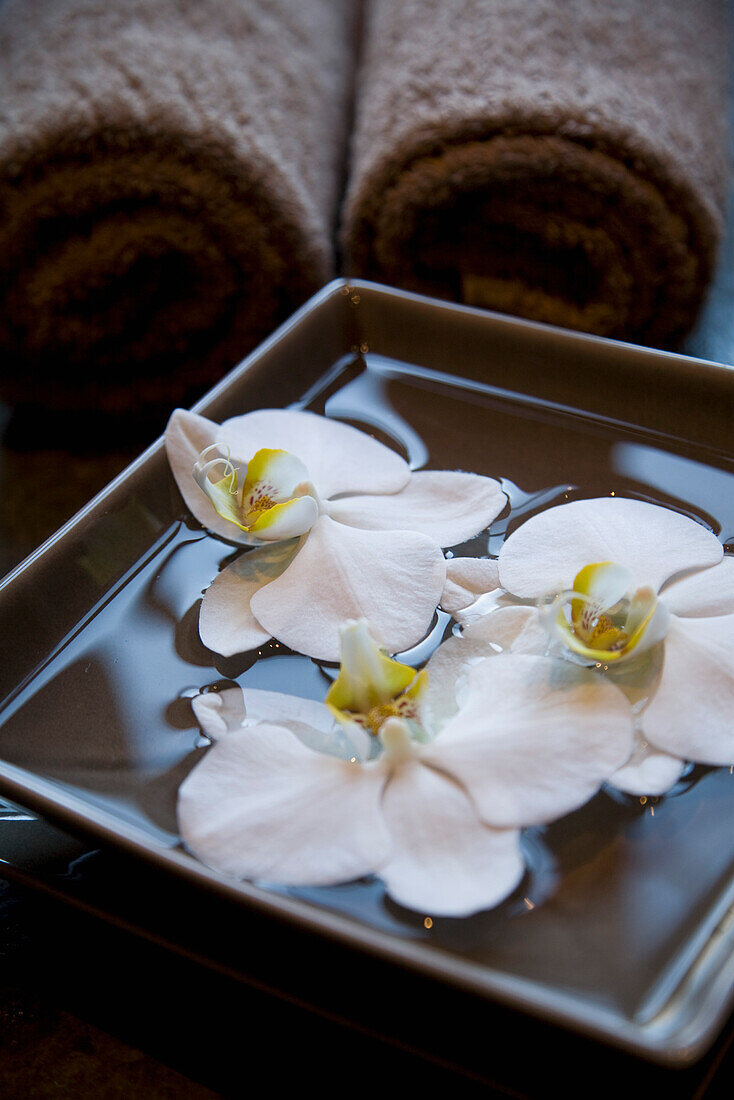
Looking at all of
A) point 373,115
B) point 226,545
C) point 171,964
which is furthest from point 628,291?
point 171,964

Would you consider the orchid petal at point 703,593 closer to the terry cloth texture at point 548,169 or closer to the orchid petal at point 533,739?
the orchid petal at point 533,739

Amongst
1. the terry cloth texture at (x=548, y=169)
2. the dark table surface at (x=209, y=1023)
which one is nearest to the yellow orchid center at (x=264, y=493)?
the dark table surface at (x=209, y=1023)

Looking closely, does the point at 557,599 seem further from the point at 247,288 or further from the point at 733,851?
the point at 247,288

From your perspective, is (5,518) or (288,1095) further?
(5,518)

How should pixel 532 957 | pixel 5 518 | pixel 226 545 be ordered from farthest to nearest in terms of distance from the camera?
1. pixel 5 518
2. pixel 226 545
3. pixel 532 957

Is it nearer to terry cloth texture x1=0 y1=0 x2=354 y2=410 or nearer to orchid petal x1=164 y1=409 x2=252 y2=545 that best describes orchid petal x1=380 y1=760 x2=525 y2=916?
orchid petal x1=164 y1=409 x2=252 y2=545

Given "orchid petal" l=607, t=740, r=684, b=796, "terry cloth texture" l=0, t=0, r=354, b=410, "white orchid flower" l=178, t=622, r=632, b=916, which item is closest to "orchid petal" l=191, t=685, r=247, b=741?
"white orchid flower" l=178, t=622, r=632, b=916
